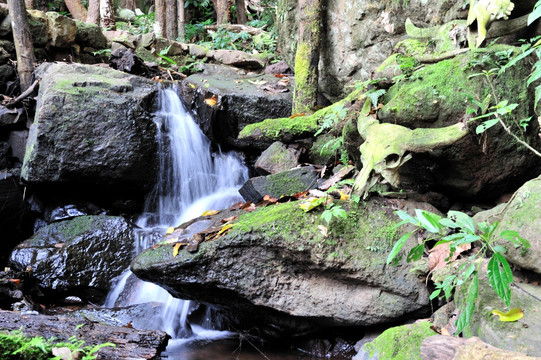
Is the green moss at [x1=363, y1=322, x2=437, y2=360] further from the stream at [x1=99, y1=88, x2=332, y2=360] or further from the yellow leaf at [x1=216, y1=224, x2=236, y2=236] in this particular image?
the stream at [x1=99, y1=88, x2=332, y2=360]

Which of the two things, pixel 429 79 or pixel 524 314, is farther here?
pixel 429 79

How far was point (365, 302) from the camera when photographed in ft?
13.5

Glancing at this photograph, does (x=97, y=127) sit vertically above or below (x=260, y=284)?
above

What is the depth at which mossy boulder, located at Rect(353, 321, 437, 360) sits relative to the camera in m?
3.27

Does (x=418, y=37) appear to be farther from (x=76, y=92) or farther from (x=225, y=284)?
(x=76, y=92)

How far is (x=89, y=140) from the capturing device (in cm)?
725

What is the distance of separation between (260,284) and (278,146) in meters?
3.10

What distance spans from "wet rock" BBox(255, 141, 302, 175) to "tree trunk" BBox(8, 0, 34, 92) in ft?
17.0

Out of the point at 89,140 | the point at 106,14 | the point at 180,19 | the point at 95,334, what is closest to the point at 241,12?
the point at 180,19

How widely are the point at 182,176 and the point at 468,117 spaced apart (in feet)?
17.3

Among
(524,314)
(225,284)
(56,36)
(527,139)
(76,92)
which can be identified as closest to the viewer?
(524,314)

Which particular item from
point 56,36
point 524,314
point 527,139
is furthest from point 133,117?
point 524,314

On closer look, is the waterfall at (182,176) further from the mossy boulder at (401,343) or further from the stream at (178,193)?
the mossy boulder at (401,343)

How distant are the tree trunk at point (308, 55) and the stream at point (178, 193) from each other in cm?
170
